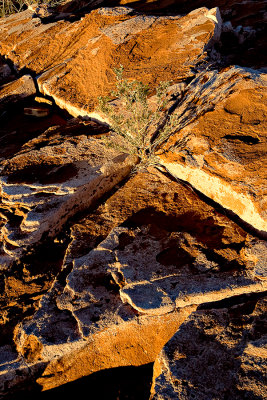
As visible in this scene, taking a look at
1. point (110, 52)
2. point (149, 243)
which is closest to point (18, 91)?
point (110, 52)

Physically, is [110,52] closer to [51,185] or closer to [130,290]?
[51,185]

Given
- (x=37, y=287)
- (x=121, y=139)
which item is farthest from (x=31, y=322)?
(x=121, y=139)

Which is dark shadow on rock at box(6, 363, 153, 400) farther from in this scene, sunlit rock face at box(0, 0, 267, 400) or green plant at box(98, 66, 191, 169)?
green plant at box(98, 66, 191, 169)

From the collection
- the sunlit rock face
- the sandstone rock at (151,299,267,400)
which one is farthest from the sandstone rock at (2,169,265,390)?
the sandstone rock at (151,299,267,400)

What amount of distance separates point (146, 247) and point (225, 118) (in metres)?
1.77

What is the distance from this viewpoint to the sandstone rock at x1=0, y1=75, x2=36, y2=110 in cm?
586

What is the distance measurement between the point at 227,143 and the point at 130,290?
5.93 feet

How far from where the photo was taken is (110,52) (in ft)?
17.7

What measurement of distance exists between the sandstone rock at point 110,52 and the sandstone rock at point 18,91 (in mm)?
232

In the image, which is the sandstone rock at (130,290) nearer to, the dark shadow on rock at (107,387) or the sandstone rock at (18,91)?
the dark shadow on rock at (107,387)

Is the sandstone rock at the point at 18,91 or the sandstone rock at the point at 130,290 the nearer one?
the sandstone rock at the point at 130,290

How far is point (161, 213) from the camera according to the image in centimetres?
308

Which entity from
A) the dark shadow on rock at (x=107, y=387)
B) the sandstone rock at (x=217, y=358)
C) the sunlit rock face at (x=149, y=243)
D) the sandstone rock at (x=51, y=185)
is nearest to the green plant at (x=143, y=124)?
the sunlit rock face at (x=149, y=243)

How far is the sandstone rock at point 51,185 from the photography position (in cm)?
311
